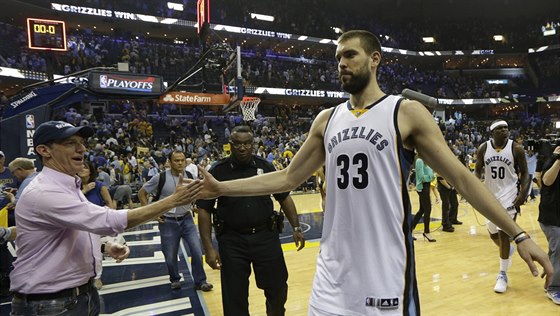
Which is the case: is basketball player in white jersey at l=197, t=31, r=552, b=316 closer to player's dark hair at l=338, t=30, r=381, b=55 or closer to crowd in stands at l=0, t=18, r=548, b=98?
player's dark hair at l=338, t=30, r=381, b=55

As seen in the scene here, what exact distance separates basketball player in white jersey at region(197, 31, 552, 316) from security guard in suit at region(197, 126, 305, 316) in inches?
66.3

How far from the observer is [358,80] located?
6.48 ft

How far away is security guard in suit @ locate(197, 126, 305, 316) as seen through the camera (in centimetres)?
352

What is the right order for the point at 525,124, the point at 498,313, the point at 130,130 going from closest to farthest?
the point at 498,313, the point at 130,130, the point at 525,124

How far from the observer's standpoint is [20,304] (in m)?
2.18

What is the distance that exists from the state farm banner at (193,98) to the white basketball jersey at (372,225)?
19268mm

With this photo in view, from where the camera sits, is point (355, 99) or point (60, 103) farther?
point (60, 103)

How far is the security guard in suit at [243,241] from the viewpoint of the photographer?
352cm

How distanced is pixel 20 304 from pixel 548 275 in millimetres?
2666

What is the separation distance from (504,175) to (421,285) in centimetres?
183

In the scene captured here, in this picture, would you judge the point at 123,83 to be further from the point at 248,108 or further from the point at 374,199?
the point at 248,108

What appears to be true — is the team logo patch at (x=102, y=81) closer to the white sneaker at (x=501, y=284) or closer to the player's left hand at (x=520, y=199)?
the player's left hand at (x=520, y=199)

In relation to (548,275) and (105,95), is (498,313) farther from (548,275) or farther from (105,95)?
(105,95)

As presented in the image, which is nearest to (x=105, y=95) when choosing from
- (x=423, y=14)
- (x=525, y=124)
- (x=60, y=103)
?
(x=60, y=103)
